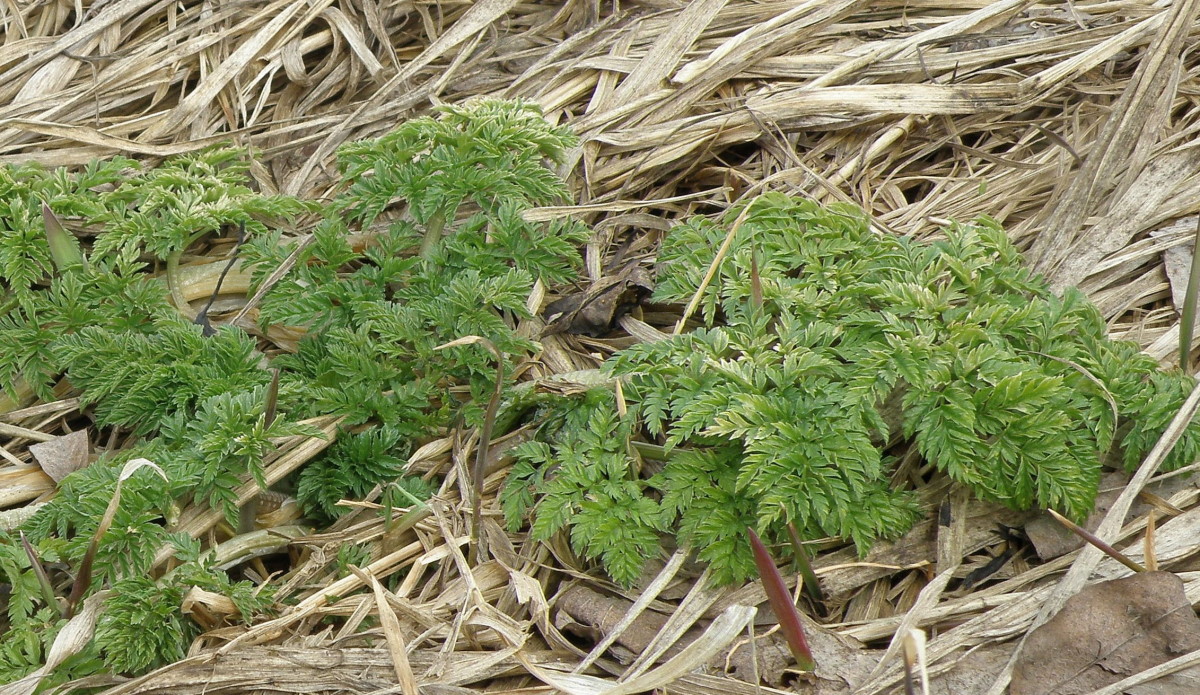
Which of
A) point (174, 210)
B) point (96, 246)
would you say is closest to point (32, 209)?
point (96, 246)

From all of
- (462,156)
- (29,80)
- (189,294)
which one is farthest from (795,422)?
(29,80)

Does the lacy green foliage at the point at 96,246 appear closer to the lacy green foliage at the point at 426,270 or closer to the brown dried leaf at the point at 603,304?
the lacy green foliage at the point at 426,270

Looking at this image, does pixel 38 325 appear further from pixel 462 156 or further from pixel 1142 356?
pixel 1142 356

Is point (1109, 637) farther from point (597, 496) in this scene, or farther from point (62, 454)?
point (62, 454)

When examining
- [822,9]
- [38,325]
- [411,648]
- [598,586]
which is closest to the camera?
[411,648]

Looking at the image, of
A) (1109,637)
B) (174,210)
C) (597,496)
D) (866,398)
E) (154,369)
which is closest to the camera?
(1109,637)

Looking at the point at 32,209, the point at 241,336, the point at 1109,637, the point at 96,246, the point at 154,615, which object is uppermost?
the point at 32,209

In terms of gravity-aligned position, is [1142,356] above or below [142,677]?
above
